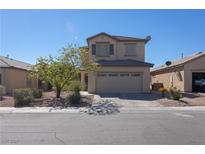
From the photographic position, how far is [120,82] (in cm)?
2611

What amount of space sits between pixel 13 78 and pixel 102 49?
9629mm

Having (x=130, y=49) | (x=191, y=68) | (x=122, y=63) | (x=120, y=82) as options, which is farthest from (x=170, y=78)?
(x=120, y=82)

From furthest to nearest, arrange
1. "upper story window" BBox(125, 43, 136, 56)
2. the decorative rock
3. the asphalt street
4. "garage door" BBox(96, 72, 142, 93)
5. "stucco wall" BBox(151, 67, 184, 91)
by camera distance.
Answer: "upper story window" BBox(125, 43, 136, 56), "stucco wall" BBox(151, 67, 184, 91), "garage door" BBox(96, 72, 142, 93), the decorative rock, the asphalt street

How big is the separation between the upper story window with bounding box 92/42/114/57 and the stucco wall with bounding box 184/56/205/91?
7.79m

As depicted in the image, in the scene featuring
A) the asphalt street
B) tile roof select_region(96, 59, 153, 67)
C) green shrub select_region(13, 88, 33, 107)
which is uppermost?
tile roof select_region(96, 59, 153, 67)

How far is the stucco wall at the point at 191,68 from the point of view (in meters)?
26.8

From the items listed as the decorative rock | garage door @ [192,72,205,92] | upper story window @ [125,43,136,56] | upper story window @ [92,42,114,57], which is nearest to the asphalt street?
the decorative rock

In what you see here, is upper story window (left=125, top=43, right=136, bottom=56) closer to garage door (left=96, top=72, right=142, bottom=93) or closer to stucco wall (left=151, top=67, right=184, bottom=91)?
garage door (left=96, top=72, right=142, bottom=93)

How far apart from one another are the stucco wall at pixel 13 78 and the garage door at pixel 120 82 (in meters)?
8.76

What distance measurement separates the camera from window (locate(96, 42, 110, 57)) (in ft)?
91.6

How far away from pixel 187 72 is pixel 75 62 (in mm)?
12313

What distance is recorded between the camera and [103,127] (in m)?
9.94

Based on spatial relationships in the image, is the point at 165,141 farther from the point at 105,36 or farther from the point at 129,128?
the point at 105,36

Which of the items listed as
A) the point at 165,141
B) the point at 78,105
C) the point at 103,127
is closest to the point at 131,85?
the point at 78,105
